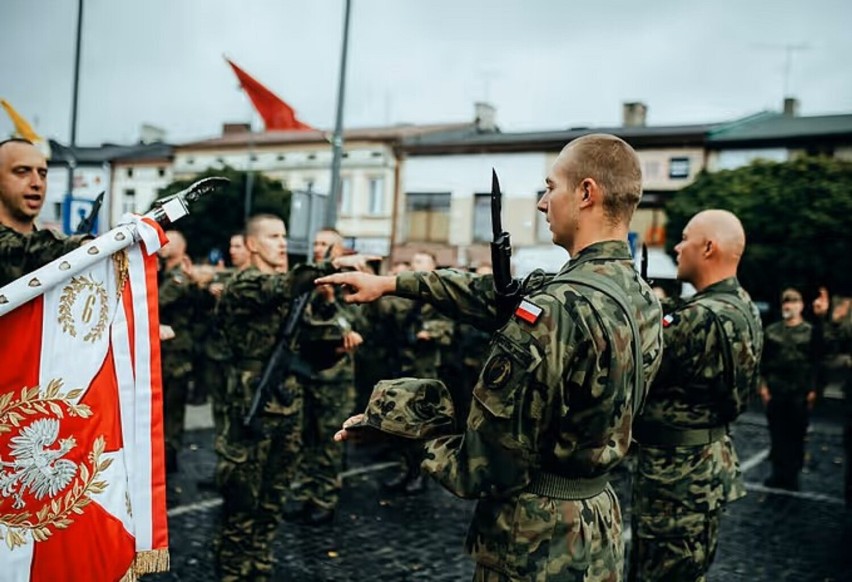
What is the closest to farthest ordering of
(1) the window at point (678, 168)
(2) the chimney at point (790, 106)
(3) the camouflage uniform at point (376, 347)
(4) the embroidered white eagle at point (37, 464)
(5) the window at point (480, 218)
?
(4) the embroidered white eagle at point (37, 464) < (3) the camouflage uniform at point (376, 347) < (1) the window at point (678, 168) < (2) the chimney at point (790, 106) < (5) the window at point (480, 218)

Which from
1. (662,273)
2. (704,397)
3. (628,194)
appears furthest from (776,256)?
(628,194)

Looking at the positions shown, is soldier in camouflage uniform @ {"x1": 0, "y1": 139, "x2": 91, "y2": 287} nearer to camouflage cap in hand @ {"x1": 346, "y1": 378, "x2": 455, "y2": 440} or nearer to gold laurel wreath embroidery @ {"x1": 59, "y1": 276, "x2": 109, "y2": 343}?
gold laurel wreath embroidery @ {"x1": 59, "y1": 276, "x2": 109, "y2": 343}

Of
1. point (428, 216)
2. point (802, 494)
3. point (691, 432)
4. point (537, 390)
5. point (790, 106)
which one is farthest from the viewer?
point (428, 216)

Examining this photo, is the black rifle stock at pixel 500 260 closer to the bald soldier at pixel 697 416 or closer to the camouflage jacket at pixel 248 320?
the bald soldier at pixel 697 416

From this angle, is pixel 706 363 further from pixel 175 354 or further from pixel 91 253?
pixel 175 354

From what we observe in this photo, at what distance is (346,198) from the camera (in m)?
33.0

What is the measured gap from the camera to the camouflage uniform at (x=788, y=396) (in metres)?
8.81

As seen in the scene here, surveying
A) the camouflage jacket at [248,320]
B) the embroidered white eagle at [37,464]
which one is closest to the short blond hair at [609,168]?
the embroidered white eagle at [37,464]

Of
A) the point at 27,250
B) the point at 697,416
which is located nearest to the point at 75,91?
the point at 27,250

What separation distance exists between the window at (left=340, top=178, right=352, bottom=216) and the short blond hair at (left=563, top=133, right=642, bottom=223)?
→ 3088cm

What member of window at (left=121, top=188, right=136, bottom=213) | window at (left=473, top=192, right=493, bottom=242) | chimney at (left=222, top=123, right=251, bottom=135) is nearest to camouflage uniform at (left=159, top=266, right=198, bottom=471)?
window at (left=473, top=192, right=493, bottom=242)

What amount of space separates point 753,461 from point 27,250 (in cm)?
1018

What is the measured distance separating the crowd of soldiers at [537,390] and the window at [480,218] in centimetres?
2188

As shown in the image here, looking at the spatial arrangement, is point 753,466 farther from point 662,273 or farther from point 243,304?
point 662,273
